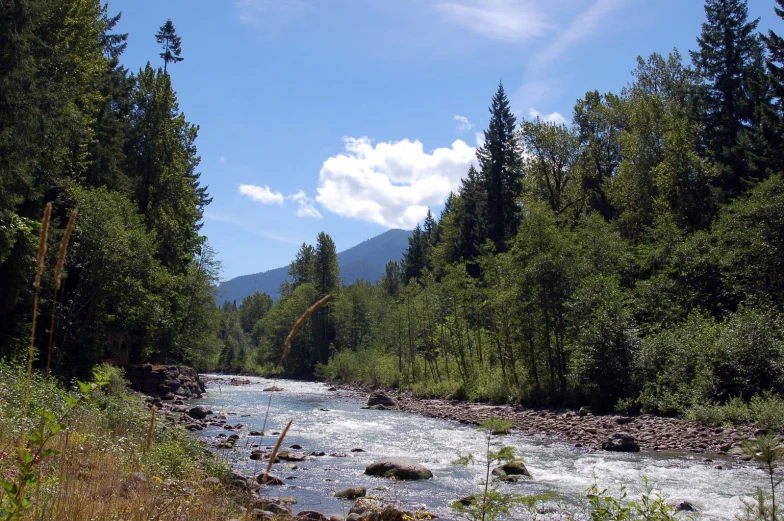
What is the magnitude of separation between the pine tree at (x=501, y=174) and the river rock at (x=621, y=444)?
37.3 meters

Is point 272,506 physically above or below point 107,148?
Result: below

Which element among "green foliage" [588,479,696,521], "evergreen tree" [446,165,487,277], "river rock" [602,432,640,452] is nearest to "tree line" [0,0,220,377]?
"green foliage" [588,479,696,521]

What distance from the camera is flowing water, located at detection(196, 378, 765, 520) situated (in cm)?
1142

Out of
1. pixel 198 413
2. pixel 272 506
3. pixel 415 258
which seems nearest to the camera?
pixel 272 506

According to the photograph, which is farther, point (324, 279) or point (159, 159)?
point (324, 279)

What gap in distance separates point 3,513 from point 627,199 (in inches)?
1739

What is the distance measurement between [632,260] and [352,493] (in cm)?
2725

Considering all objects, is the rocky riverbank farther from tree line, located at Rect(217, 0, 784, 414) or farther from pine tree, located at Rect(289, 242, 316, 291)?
pine tree, located at Rect(289, 242, 316, 291)

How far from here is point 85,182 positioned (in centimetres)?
2784

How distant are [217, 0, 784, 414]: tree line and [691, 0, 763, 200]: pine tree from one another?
0.10 metres

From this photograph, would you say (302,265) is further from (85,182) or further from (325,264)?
(85,182)

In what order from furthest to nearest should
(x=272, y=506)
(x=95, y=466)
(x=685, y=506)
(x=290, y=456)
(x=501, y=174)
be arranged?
(x=501, y=174), (x=290, y=456), (x=685, y=506), (x=272, y=506), (x=95, y=466)

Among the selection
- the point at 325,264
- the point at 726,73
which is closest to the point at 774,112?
the point at 726,73

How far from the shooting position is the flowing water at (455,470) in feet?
37.5
